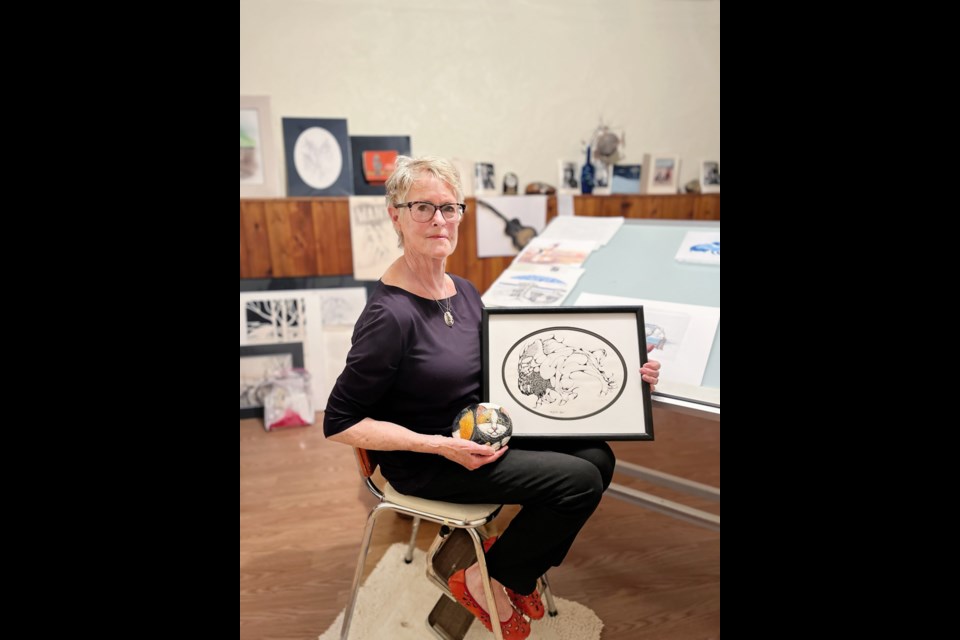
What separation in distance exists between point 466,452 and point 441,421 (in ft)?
0.50

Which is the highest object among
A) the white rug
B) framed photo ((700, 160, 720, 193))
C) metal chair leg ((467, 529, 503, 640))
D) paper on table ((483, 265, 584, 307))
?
framed photo ((700, 160, 720, 193))

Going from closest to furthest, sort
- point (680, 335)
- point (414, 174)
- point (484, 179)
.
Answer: point (414, 174) → point (680, 335) → point (484, 179)

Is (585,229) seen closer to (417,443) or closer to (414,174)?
(414,174)

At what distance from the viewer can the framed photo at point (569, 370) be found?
1448 mm

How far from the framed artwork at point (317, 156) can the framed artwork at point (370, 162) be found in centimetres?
5

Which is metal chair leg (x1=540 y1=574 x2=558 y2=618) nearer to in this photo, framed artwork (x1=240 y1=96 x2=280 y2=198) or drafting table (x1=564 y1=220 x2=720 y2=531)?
drafting table (x1=564 y1=220 x2=720 y2=531)

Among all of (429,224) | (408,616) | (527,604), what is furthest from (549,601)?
(429,224)

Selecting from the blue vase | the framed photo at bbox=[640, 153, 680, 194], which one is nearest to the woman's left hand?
the blue vase

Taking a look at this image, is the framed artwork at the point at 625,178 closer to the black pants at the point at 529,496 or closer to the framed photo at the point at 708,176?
the framed photo at the point at 708,176

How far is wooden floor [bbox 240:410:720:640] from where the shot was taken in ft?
5.65

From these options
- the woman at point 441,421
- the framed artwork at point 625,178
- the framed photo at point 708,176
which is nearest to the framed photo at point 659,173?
the framed artwork at point 625,178

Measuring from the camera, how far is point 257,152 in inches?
119
